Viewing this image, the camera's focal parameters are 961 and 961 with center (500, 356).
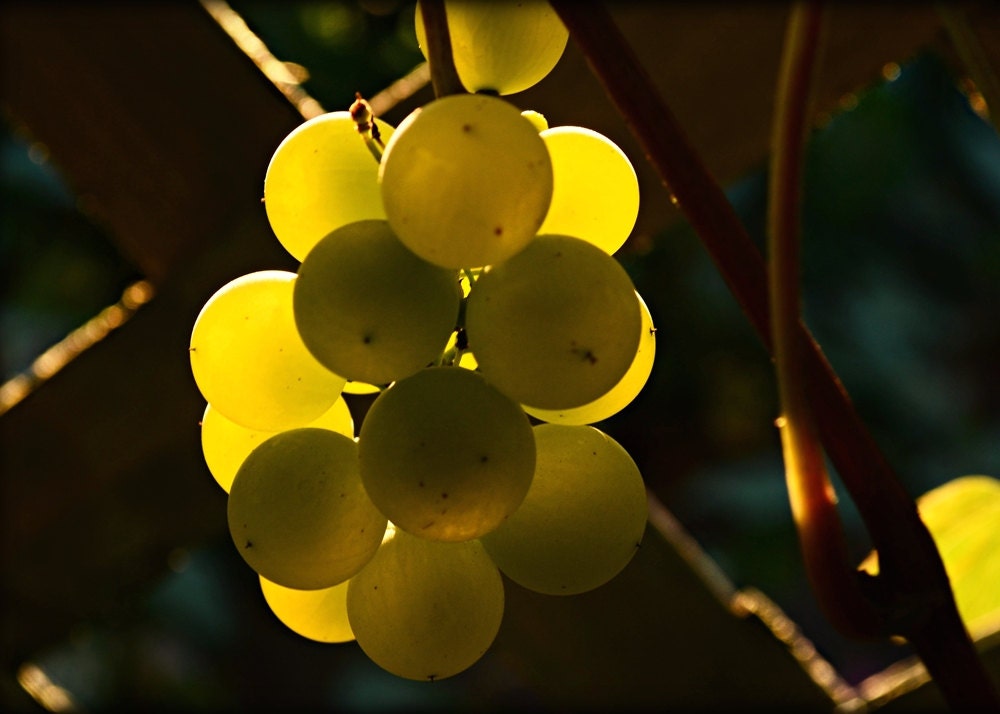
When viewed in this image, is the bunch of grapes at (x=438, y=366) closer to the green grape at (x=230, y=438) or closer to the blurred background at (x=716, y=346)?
the green grape at (x=230, y=438)

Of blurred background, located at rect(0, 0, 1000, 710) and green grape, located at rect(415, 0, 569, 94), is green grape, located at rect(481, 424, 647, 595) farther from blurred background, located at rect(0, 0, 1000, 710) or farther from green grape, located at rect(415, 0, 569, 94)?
blurred background, located at rect(0, 0, 1000, 710)

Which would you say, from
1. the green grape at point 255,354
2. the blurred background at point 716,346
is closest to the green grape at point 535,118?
the green grape at point 255,354

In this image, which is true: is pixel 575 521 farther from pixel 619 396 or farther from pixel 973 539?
pixel 973 539

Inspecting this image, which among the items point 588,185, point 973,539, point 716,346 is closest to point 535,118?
point 588,185

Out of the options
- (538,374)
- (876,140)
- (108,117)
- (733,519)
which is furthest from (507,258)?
(876,140)

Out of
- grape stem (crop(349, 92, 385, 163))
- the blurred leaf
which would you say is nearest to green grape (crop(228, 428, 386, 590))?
grape stem (crop(349, 92, 385, 163))

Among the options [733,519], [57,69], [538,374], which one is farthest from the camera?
[733,519]

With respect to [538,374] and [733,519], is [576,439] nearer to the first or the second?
[538,374]
